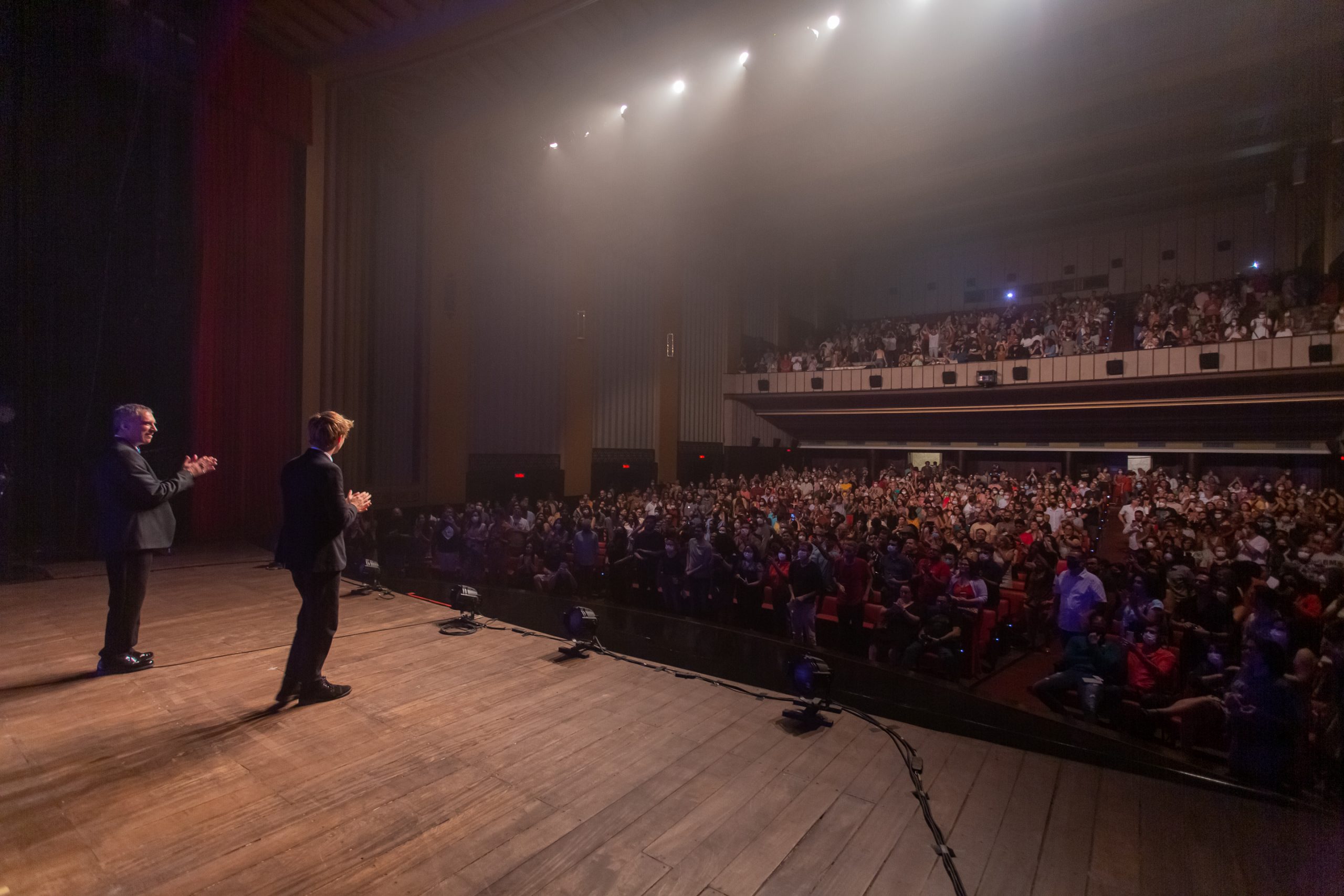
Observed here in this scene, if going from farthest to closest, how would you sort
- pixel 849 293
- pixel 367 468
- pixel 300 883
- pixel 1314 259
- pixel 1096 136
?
pixel 849 293 < pixel 1314 259 < pixel 1096 136 < pixel 367 468 < pixel 300 883

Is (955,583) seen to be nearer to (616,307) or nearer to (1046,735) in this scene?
(1046,735)

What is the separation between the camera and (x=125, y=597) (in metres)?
2.96

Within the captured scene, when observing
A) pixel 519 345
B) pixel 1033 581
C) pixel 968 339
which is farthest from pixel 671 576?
pixel 968 339

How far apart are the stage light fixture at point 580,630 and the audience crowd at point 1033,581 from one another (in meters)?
2.47

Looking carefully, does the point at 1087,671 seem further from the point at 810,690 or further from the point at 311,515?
the point at 311,515

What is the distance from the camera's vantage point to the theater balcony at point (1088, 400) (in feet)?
37.1

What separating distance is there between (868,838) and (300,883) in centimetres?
168

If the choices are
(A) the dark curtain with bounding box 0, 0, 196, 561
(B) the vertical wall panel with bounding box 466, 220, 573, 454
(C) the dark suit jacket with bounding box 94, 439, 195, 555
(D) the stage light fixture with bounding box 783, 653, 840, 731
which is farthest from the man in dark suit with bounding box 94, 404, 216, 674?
(B) the vertical wall panel with bounding box 466, 220, 573, 454

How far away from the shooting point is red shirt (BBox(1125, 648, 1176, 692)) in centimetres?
402

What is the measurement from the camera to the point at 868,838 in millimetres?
2000

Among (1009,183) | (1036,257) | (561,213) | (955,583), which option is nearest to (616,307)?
(561,213)

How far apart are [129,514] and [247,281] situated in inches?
240

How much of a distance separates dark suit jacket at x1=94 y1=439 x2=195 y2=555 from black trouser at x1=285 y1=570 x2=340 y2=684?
79cm

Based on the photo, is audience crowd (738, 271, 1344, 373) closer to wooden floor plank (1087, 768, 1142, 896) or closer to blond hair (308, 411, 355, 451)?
wooden floor plank (1087, 768, 1142, 896)
